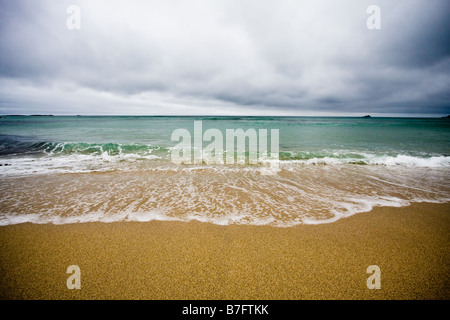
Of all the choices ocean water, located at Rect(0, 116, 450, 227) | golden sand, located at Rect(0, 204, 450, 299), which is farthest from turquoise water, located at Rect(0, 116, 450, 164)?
golden sand, located at Rect(0, 204, 450, 299)

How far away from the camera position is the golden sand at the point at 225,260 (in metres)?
2.28

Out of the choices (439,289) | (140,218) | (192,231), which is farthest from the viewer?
(140,218)

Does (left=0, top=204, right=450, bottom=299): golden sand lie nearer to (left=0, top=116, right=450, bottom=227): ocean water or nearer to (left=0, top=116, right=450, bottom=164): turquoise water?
(left=0, top=116, right=450, bottom=227): ocean water

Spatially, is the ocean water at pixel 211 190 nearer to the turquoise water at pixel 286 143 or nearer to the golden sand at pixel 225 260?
the golden sand at pixel 225 260

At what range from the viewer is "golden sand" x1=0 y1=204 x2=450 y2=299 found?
7.48 ft

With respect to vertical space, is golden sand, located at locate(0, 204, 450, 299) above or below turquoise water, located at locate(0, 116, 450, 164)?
below

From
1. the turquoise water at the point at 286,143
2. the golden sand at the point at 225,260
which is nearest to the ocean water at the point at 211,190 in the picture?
the golden sand at the point at 225,260

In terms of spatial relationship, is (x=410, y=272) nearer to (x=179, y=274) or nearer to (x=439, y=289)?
(x=439, y=289)

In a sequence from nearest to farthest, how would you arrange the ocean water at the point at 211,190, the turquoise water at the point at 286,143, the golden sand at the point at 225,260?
the golden sand at the point at 225,260, the ocean water at the point at 211,190, the turquoise water at the point at 286,143

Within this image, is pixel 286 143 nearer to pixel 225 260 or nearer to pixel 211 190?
pixel 211 190

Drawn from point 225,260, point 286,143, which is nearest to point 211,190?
point 225,260
